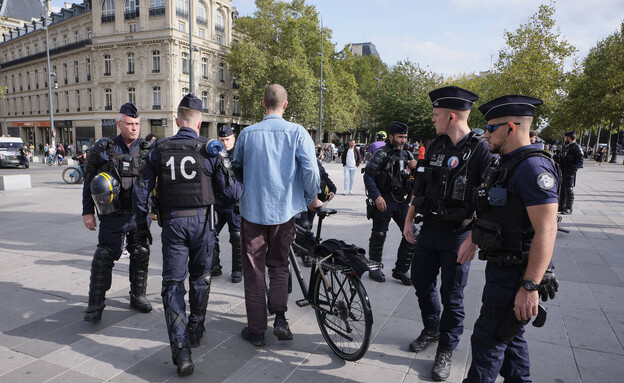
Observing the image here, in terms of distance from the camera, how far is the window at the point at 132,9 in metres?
37.5

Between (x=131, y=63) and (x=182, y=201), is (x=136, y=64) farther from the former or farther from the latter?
(x=182, y=201)

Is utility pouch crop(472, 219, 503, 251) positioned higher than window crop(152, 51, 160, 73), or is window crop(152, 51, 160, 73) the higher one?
window crop(152, 51, 160, 73)

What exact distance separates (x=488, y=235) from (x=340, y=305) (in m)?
1.40

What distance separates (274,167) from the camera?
3.27 m

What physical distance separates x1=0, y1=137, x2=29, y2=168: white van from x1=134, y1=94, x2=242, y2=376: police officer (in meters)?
26.2

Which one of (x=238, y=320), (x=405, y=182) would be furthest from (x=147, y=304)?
(x=405, y=182)

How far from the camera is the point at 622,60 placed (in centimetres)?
3056

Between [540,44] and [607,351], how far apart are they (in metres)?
31.5

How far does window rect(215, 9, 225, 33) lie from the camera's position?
41.2 meters

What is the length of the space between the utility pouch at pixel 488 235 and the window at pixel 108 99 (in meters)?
44.2

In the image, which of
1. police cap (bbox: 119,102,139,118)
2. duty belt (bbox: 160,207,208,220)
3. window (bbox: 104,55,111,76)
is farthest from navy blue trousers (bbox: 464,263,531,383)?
window (bbox: 104,55,111,76)

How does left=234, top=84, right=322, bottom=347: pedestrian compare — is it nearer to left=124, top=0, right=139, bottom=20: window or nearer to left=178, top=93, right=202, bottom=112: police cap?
left=178, top=93, right=202, bottom=112: police cap

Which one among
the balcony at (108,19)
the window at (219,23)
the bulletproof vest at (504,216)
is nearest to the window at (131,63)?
the balcony at (108,19)

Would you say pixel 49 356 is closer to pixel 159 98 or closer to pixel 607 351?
pixel 607 351
